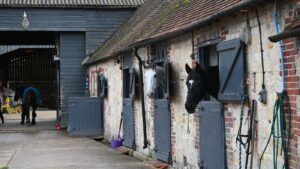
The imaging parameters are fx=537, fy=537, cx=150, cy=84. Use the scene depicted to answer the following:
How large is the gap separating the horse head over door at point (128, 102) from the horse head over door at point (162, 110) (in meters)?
2.06

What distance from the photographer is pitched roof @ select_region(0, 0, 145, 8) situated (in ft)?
78.2

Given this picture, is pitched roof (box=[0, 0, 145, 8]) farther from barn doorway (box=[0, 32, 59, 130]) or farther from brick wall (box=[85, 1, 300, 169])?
barn doorway (box=[0, 32, 59, 130])

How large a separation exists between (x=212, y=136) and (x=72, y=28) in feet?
54.4

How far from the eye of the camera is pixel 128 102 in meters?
14.7

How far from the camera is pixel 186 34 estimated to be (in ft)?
32.4

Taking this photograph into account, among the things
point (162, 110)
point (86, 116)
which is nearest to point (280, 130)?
point (162, 110)

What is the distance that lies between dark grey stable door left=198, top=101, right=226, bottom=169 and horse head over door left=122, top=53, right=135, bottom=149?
5.00m

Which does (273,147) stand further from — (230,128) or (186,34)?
(186,34)

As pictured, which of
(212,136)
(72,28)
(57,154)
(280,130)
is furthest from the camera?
(72,28)

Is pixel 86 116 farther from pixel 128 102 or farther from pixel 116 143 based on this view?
pixel 128 102

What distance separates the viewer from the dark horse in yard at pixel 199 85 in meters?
7.85

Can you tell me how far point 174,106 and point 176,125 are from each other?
1.29 feet

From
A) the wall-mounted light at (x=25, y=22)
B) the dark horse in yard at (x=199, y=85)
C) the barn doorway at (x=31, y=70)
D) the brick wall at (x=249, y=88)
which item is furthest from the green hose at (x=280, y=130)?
the barn doorway at (x=31, y=70)

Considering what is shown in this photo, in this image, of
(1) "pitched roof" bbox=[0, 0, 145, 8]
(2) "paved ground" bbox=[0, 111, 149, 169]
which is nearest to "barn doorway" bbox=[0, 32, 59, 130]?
(1) "pitched roof" bbox=[0, 0, 145, 8]
